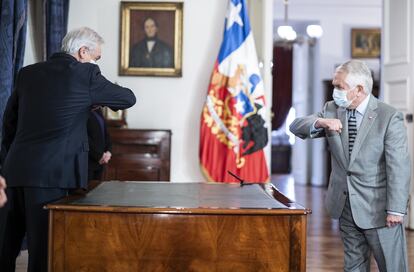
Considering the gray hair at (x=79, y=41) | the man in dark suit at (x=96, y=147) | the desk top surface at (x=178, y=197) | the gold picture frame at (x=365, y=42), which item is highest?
the gold picture frame at (x=365, y=42)

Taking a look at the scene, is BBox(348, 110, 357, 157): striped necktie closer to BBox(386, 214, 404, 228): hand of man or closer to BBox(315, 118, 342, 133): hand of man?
BBox(315, 118, 342, 133): hand of man

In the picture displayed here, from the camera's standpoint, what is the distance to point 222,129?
573 cm

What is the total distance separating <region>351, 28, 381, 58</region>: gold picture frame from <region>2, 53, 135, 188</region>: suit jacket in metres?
9.47

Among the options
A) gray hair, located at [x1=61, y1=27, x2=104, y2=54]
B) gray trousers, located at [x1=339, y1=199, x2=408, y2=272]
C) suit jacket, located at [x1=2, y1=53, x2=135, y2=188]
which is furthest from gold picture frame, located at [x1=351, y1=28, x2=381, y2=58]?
suit jacket, located at [x1=2, y1=53, x2=135, y2=188]

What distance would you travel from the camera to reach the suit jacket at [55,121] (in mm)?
2604

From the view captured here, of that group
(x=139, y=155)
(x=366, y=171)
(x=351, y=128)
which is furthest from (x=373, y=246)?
(x=139, y=155)

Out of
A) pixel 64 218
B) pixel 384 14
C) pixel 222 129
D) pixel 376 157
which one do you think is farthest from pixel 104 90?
pixel 384 14

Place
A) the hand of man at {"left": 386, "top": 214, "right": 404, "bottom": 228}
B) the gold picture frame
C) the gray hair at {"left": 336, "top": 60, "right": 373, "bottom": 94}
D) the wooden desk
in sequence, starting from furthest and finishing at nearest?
the gold picture frame
the gray hair at {"left": 336, "top": 60, "right": 373, "bottom": 94}
the hand of man at {"left": 386, "top": 214, "right": 404, "bottom": 228}
the wooden desk

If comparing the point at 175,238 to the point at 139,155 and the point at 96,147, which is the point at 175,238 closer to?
the point at 96,147

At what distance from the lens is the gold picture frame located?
1141 centimetres

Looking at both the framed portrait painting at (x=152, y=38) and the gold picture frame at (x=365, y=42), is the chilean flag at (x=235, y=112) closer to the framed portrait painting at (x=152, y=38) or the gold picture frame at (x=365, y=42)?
the framed portrait painting at (x=152, y=38)

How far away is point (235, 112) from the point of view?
223 inches

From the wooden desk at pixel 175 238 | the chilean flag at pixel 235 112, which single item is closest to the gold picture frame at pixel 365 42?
the chilean flag at pixel 235 112

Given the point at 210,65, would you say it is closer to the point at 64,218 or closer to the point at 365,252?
the point at 365,252
